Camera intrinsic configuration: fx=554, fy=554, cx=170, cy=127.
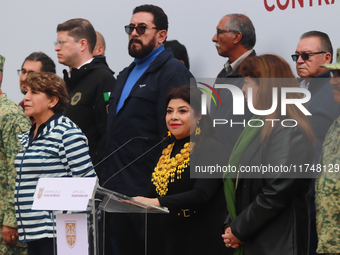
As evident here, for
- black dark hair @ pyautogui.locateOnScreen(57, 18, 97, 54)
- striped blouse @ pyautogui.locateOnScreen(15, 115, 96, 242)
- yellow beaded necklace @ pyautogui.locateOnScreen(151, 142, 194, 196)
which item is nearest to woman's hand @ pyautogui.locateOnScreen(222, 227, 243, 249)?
yellow beaded necklace @ pyautogui.locateOnScreen(151, 142, 194, 196)

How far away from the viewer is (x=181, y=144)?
3344mm

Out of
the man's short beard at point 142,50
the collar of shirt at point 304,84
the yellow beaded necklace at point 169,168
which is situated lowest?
the yellow beaded necklace at point 169,168

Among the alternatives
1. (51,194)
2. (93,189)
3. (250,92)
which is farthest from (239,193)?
(51,194)

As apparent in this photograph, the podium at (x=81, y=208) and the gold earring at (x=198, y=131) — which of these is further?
the gold earring at (x=198, y=131)

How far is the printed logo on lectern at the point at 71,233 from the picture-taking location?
2629mm

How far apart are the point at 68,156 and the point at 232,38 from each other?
1.49 metres

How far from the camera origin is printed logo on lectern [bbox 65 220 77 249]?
2.63m

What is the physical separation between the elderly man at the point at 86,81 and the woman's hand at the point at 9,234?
81 cm

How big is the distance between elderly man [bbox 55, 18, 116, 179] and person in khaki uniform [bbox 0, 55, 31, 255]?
52cm

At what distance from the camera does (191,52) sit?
445cm

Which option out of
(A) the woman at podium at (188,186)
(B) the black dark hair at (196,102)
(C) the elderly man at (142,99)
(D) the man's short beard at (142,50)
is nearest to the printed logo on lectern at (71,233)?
(A) the woman at podium at (188,186)

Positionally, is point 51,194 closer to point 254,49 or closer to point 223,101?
point 223,101

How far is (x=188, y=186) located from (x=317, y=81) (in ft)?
3.67

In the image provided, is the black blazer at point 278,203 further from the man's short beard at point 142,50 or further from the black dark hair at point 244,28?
the man's short beard at point 142,50
